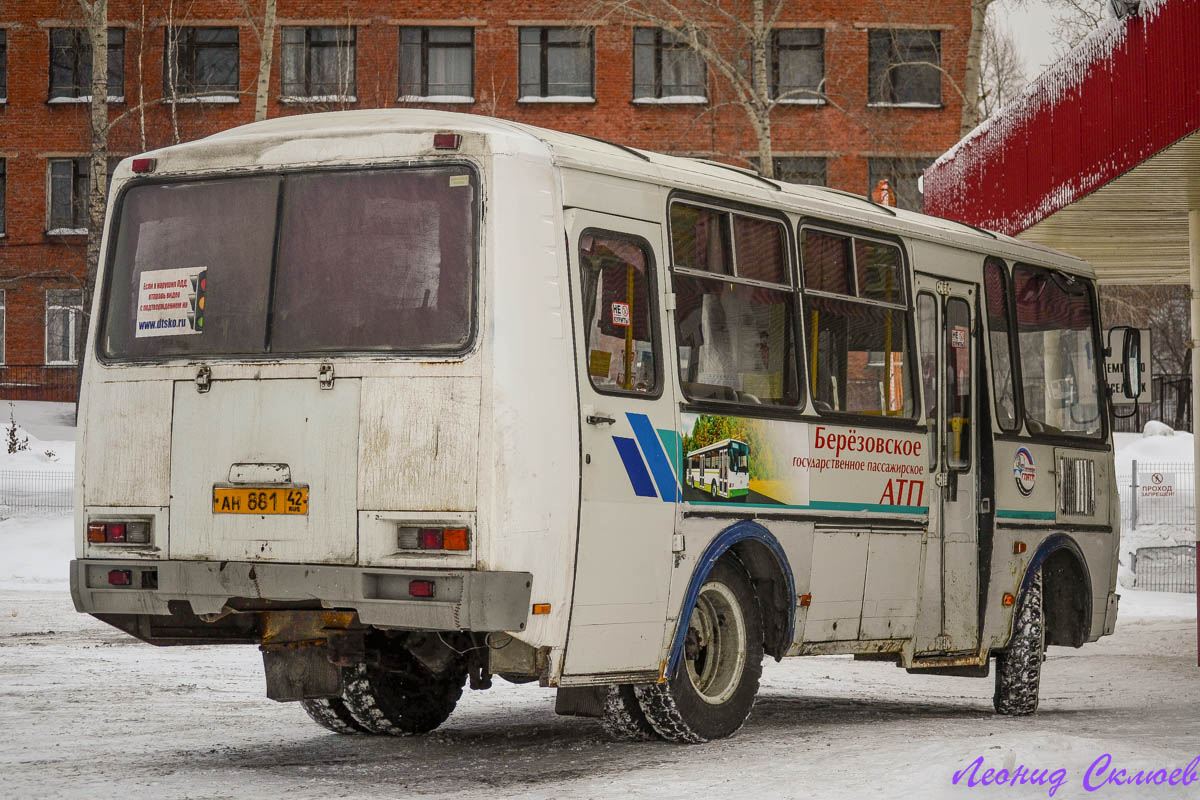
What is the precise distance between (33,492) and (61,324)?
60.5 ft

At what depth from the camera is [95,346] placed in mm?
9195

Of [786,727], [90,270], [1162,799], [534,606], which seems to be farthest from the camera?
[90,270]

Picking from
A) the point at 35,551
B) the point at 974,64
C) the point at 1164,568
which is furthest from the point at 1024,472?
the point at 974,64

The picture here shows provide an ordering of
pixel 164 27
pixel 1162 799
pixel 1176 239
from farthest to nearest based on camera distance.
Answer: pixel 164 27, pixel 1176 239, pixel 1162 799

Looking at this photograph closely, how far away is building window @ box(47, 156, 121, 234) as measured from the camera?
48219mm

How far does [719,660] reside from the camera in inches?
389

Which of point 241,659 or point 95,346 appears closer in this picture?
point 95,346

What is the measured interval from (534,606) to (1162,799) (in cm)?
281

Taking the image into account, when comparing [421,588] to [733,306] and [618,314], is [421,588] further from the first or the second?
[733,306]

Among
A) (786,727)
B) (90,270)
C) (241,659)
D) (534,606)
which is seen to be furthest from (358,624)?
(90,270)

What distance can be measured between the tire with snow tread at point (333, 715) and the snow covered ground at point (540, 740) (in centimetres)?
12

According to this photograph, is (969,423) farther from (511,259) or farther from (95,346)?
(95,346)

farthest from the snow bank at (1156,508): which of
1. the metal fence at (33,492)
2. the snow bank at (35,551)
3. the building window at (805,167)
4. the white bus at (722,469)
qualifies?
the metal fence at (33,492)

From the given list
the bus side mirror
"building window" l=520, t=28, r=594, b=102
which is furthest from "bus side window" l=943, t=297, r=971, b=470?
"building window" l=520, t=28, r=594, b=102
